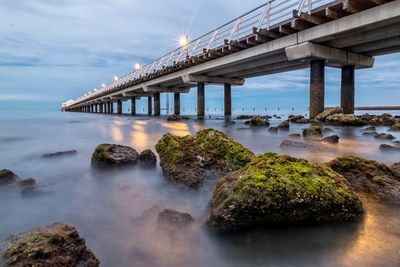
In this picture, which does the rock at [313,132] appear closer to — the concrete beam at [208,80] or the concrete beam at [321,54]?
the concrete beam at [321,54]

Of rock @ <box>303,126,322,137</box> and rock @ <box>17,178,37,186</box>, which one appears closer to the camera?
rock @ <box>17,178,37,186</box>

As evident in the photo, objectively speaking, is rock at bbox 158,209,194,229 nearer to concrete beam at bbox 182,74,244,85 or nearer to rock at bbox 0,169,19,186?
rock at bbox 0,169,19,186

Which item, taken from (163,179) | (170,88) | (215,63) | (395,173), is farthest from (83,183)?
(170,88)

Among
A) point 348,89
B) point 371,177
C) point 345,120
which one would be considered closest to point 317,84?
point 345,120

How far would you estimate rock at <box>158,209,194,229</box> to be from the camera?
10.2 ft

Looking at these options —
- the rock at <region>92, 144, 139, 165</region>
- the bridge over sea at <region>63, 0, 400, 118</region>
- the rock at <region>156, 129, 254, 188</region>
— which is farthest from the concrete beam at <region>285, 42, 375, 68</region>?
the rock at <region>92, 144, 139, 165</region>

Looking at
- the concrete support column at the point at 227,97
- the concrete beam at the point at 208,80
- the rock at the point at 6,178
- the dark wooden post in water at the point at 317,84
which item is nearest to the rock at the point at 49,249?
the rock at the point at 6,178

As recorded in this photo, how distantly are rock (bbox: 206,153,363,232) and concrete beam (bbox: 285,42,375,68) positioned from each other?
15123 mm

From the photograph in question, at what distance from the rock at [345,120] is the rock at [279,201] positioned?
15046mm

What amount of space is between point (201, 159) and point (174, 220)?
5.90 ft

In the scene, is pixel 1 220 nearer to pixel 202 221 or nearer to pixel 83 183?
pixel 83 183

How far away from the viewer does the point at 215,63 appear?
82.5 ft

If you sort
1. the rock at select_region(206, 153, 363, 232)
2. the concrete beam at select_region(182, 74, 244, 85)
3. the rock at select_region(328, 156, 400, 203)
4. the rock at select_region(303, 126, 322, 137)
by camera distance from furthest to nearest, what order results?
1. the concrete beam at select_region(182, 74, 244, 85)
2. the rock at select_region(303, 126, 322, 137)
3. the rock at select_region(328, 156, 400, 203)
4. the rock at select_region(206, 153, 363, 232)

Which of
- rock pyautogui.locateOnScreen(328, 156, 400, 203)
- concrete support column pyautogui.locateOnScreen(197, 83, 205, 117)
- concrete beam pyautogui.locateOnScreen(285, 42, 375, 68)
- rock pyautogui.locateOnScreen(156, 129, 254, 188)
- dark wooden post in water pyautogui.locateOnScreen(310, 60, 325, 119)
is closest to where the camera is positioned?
rock pyautogui.locateOnScreen(328, 156, 400, 203)
